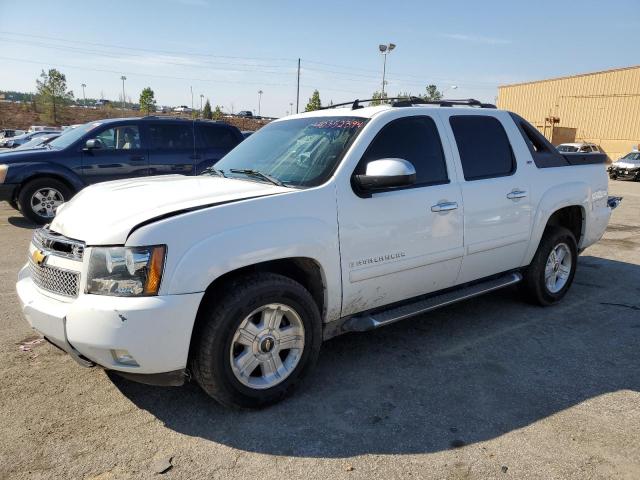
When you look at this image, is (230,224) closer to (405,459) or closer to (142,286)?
(142,286)

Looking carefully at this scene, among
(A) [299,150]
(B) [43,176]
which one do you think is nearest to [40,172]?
(B) [43,176]

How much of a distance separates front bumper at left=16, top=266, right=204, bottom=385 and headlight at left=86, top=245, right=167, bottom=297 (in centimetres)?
5

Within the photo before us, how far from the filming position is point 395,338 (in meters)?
→ 4.23

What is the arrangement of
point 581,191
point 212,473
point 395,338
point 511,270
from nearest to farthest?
point 212,473 < point 395,338 < point 511,270 < point 581,191

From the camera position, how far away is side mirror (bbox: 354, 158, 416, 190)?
3.24m

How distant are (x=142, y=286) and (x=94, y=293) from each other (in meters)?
0.28

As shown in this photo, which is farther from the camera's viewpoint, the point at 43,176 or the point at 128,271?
the point at 43,176

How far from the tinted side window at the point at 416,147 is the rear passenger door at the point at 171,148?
6588mm

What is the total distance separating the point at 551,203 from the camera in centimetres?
477

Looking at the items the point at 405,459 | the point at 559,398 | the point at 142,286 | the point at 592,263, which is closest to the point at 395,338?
the point at 559,398

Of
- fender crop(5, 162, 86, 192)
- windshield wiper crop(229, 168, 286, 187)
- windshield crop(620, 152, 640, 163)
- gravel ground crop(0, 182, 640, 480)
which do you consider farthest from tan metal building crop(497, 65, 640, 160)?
windshield wiper crop(229, 168, 286, 187)

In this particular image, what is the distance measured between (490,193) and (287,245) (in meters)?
2.02

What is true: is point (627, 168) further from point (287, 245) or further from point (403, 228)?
point (287, 245)

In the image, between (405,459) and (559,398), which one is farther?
(559,398)
